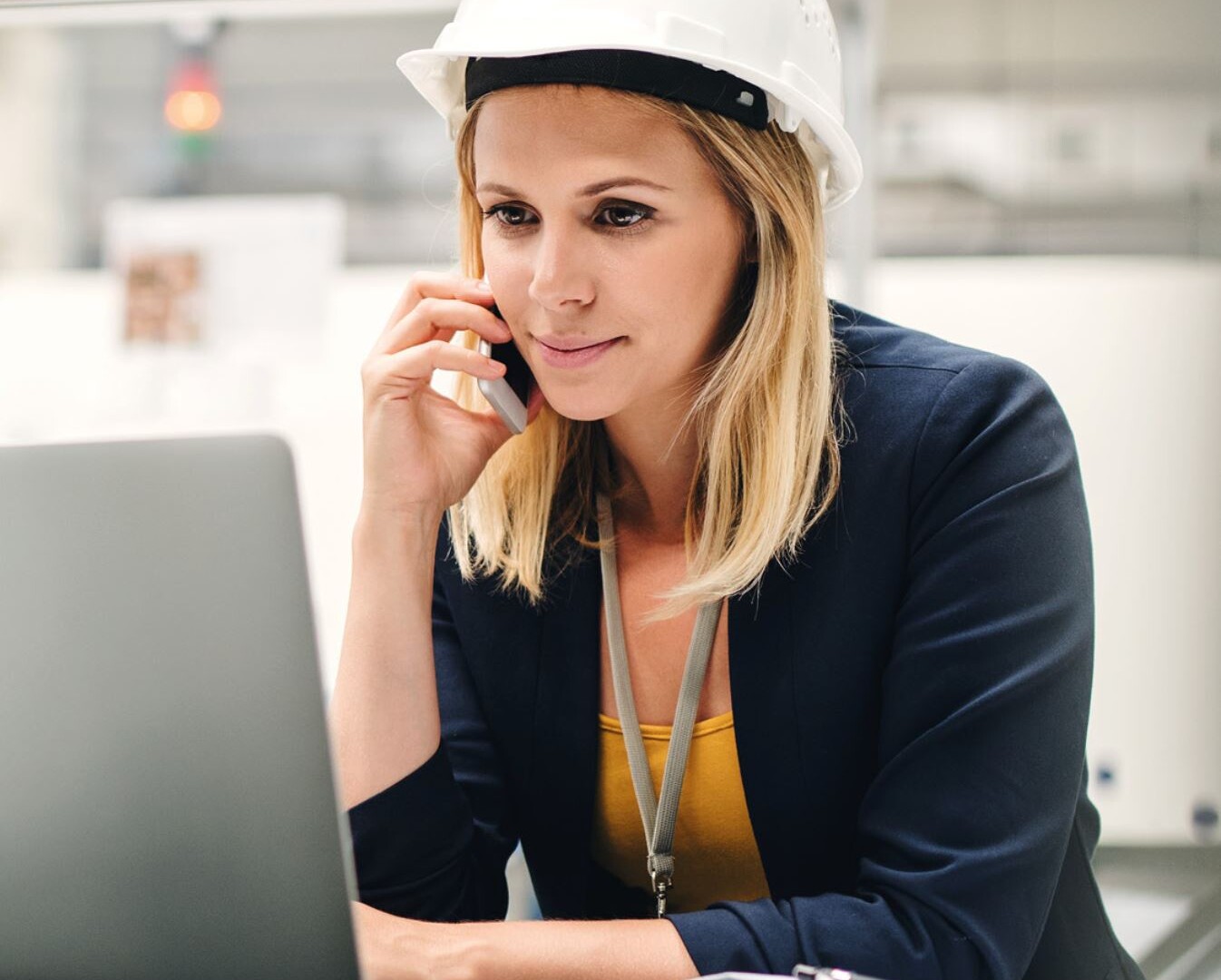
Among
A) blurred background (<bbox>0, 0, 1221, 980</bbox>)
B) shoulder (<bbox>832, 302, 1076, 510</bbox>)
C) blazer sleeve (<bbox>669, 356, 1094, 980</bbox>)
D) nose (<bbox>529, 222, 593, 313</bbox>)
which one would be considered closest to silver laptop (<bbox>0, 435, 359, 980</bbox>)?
blazer sleeve (<bbox>669, 356, 1094, 980</bbox>)

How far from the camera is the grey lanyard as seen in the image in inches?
43.5

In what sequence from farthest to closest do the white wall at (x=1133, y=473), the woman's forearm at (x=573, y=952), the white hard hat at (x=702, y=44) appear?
the white wall at (x=1133, y=473), the white hard hat at (x=702, y=44), the woman's forearm at (x=573, y=952)

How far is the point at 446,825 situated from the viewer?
43.4 inches

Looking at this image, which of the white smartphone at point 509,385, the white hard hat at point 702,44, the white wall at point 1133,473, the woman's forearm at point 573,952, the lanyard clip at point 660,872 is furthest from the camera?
the white wall at point 1133,473

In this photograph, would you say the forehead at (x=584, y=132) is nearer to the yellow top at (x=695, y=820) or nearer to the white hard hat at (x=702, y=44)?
the white hard hat at (x=702, y=44)

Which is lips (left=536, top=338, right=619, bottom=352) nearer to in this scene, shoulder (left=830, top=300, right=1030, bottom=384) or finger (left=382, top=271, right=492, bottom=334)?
finger (left=382, top=271, right=492, bottom=334)

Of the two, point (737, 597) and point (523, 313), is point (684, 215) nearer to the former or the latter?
point (523, 313)

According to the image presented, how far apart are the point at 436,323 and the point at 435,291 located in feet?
0.14

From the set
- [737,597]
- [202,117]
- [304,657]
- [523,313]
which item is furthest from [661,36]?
[202,117]

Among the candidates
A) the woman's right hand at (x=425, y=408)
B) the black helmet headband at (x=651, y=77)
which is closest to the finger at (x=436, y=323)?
the woman's right hand at (x=425, y=408)

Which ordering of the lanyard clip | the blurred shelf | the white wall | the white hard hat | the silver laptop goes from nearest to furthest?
the silver laptop < the white hard hat < the lanyard clip < the blurred shelf < the white wall

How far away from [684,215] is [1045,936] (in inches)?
28.2

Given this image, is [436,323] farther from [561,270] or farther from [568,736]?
[568,736]

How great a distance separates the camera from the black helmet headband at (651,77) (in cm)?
102
